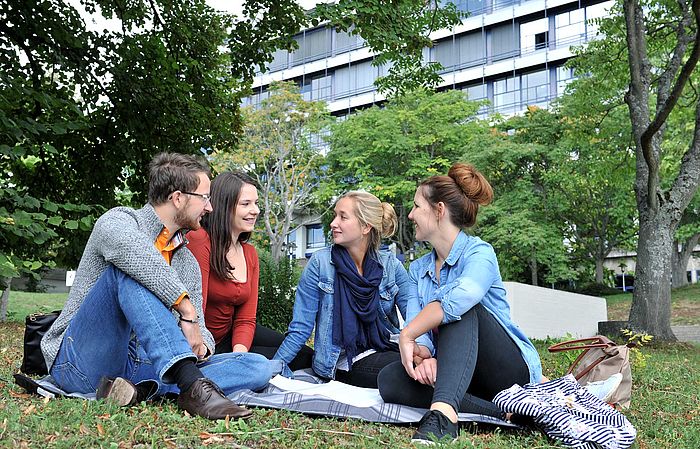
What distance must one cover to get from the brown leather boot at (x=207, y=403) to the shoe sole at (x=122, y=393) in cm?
23

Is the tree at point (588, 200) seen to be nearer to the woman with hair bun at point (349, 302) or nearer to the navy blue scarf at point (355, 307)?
the woman with hair bun at point (349, 302)

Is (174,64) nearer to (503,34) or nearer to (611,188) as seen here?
(611,188)

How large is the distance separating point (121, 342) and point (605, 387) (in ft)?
8.38

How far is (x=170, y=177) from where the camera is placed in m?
3.52

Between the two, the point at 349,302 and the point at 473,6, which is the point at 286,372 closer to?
the point at 349,302

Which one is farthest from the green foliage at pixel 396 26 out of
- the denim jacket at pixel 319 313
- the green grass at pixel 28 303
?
the green grass at pixel 28 303

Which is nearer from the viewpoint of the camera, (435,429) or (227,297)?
(435,429)

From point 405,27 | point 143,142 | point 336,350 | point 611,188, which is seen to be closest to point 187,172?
point 336,350

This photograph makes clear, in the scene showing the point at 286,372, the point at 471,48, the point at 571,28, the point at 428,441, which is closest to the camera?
the point at 428,441

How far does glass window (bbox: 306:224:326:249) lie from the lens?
43.0 m

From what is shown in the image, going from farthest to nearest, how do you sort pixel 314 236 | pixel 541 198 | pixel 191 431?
pixel 314 236
pixel 541 198
pixel 191 431

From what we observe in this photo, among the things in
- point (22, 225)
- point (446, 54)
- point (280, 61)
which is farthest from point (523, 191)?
point (280, 61)

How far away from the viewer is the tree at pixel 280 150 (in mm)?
29062

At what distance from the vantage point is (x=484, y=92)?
36.4 meters
